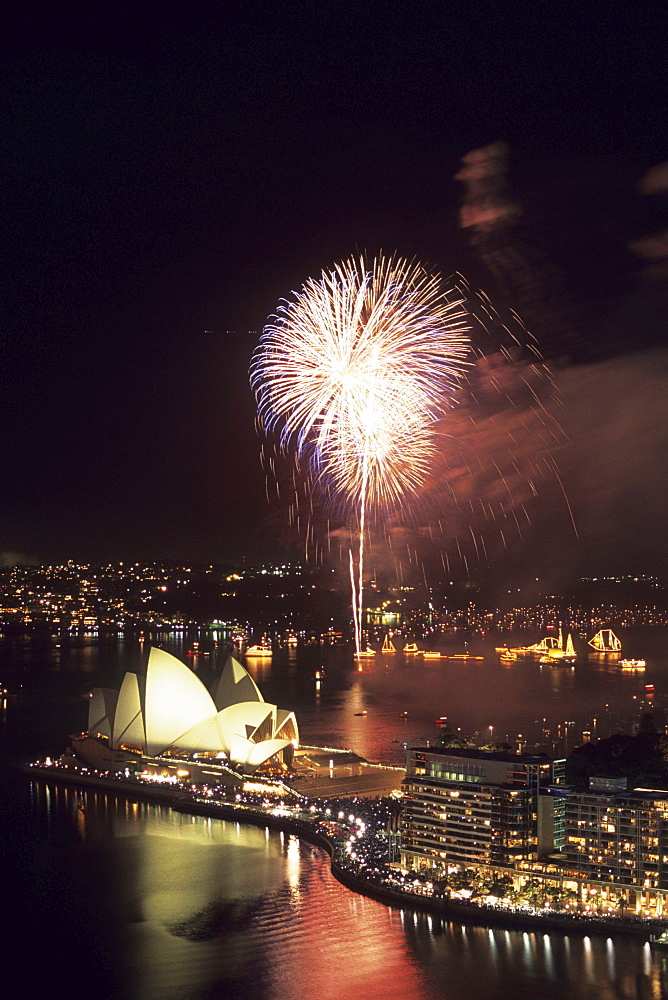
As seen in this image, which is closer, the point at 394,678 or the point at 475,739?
the point at 475,739

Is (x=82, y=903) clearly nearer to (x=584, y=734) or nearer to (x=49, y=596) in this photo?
(x=584, y=734)

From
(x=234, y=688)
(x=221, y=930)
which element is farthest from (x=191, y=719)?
(x=221, y=930)

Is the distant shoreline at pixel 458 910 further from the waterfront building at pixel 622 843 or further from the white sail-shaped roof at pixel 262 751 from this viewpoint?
the white sail-shaped roof at pixel 262 751

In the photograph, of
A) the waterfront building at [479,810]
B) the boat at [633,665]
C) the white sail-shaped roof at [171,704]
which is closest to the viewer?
the waterfront building at [479,810]

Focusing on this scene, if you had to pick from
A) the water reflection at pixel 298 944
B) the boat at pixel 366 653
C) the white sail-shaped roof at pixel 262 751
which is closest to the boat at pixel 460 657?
the boat at pixel 366 653

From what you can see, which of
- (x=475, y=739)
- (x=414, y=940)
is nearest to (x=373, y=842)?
(x=414, y=940)

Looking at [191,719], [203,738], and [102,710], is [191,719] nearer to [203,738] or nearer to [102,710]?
[203,738]

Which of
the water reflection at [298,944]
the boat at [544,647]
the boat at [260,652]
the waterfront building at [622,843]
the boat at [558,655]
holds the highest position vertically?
the boat at [260,652]

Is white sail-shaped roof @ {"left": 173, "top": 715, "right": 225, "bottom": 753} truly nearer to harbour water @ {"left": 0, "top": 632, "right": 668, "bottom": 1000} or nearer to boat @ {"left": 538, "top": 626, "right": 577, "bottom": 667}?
harbour water @ {"left": 0, "top": 632, "right": 668, "bottom": 1000}
